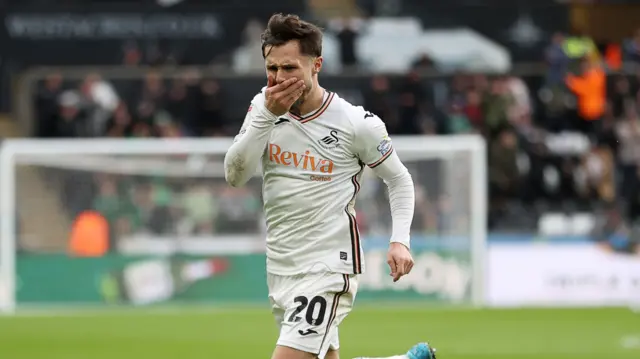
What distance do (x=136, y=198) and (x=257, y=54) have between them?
13.1 feet

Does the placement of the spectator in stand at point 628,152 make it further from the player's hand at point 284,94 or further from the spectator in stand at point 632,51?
the player's hand at point 284,94

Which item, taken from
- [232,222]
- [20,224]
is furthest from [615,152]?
[20,224]

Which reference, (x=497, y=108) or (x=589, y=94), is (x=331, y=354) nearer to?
(x=497, y=108)

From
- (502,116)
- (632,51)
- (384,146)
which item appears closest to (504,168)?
(502,116)

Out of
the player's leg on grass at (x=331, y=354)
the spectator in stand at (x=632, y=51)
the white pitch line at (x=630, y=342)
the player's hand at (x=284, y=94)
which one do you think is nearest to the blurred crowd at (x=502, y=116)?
the spectator in stand at (x=632, y=51)

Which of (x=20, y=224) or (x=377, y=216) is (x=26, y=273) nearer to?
(x=20, y=224)

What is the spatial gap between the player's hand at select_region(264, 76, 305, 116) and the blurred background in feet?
28.3

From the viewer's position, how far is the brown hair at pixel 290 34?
571 centimetres

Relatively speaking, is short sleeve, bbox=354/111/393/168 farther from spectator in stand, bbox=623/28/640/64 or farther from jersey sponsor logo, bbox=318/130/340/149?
Answer: spectator in stand, bbox=623/28/640/64

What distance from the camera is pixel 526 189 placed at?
1881cm

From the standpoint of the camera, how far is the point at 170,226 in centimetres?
1750

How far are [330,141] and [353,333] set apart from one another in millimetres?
7318

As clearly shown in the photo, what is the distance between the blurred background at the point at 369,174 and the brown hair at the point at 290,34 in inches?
334

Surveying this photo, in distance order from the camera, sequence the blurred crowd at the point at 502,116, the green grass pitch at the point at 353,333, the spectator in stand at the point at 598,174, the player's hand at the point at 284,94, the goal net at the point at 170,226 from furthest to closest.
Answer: the spectator in stand at the point at 598,174 < the blurred crowd at the point at 502,116 < the goal net at the point at 170,226 < the green grass pitch at the point at 353,333 < the player's hand at the point at 284,94
